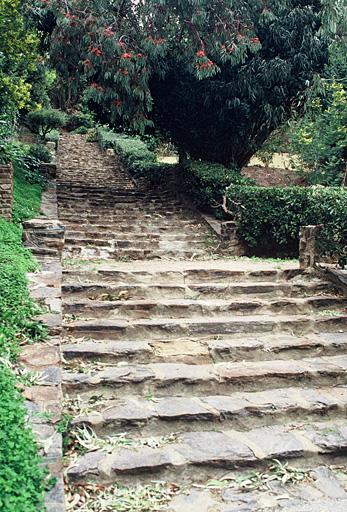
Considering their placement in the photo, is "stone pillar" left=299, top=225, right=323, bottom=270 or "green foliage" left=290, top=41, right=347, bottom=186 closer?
"stone pillar" left=299, top=225, right=323, bottom=270

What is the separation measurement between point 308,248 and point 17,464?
4931 mm

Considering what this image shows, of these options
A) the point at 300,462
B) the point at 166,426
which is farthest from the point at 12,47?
the point at 300,462

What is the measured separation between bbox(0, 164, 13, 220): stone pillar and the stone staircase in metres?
1.06

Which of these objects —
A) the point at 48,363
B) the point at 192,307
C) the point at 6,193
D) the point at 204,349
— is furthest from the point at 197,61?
the point at 48,363

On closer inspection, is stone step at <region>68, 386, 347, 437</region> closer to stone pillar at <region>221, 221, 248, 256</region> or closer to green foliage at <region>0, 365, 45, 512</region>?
green foliage at <region>0, 365, 45, 512</region>

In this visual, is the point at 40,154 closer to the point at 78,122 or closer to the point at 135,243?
the point at 135,243

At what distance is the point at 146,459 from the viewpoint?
2.94 metres

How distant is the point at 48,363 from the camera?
10.7 feet

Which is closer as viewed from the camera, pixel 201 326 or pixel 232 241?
pixel 201 326

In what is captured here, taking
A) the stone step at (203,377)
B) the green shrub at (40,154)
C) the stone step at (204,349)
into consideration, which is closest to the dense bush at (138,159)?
the green shrub at (40,154)

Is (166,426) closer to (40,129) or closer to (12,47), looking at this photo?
(12,47)

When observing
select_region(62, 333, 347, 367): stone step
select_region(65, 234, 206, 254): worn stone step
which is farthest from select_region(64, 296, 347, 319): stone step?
select_region(65, 234, 206, 254): worn stone step

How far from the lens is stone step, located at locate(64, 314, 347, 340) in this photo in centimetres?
448

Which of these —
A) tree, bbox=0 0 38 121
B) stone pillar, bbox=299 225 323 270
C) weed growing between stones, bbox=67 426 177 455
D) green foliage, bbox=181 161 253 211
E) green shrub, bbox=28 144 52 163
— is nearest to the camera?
weed growing between stones, bbox=67 426 177 455
